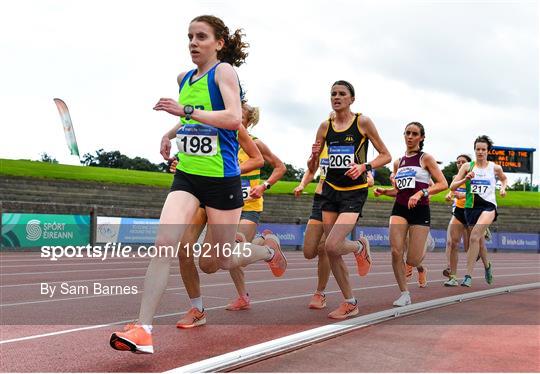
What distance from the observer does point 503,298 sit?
8.96 metres

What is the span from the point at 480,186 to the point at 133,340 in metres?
8.18

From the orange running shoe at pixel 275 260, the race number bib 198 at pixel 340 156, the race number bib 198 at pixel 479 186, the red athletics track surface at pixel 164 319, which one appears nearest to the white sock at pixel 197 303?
the red athletics track surface at pixel 164 319

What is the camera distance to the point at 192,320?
604cm

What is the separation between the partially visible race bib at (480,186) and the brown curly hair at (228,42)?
6.73m

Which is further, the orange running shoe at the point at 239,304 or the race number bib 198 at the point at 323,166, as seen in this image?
the race number bib 198 at the point at 323,166

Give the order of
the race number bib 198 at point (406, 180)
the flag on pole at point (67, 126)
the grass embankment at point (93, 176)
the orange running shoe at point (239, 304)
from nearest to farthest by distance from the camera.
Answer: the orange running shoe at point (239, 304) → the race number bib 198 at point (406, 180) → the grass embankment at point (93, 176) → the flag on pole at point (67, 126)

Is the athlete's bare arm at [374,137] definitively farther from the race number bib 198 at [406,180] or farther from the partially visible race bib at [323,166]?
the race number bib 198 at [406,180]

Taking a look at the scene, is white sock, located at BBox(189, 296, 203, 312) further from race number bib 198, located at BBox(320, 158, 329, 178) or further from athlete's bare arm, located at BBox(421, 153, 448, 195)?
athlete's bare arm, located at BBox(421, 153, 448, 195)

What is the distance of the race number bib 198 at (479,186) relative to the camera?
36.2 ft

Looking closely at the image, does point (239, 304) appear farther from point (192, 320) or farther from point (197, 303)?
point (192, 320)

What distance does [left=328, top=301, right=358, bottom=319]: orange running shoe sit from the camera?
6.70 meters

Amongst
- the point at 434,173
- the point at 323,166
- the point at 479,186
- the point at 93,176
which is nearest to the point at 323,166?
the point at 323,166

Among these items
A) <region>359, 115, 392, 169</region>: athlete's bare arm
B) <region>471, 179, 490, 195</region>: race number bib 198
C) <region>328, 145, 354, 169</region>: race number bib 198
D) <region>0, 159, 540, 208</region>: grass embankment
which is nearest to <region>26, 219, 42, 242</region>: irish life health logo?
<region>471, 179, 490, 195</region>: race number bib 198

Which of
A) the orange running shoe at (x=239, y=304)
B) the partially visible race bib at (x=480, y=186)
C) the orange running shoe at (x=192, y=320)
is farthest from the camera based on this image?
the partially visible race bib at (x=480, y=186)
